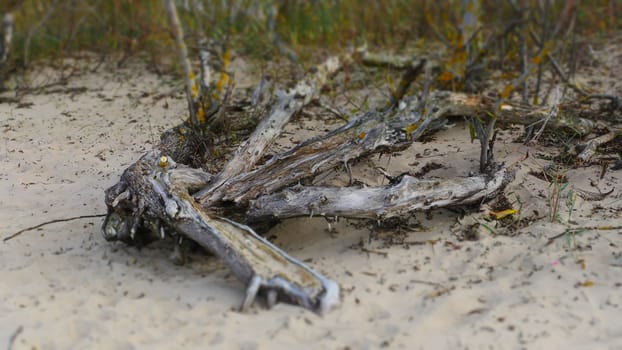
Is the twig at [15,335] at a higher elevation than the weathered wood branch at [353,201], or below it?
below

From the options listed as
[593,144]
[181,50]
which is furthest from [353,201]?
[593,144]

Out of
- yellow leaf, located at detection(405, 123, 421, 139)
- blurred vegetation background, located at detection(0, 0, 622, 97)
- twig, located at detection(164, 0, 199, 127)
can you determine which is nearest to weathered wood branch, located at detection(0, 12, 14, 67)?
blurred vegetation background, located at detection(0, 0, 622, 97)

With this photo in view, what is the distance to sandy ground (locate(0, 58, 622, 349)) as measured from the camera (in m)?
2.63

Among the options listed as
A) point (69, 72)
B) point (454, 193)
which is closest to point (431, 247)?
point (454, 193)

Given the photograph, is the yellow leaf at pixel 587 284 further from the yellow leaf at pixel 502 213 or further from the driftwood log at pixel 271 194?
the driftwood log at pixel 271 194

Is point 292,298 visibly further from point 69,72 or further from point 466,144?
point 69,72

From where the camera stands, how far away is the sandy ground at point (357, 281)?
2.63 metres

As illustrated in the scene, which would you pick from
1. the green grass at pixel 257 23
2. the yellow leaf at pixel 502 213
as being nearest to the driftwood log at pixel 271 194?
the yellow leaf at pixel 502 213

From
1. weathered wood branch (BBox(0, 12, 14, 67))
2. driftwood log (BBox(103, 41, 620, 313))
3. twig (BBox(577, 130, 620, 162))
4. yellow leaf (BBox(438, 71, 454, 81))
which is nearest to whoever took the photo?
driftwood log (BBox(103, 41, 620, 313))

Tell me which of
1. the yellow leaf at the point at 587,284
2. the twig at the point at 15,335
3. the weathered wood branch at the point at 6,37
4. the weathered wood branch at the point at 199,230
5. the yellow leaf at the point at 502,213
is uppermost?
the weathered wood branch at the point at 6,37

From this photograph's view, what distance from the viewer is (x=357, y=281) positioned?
298cm

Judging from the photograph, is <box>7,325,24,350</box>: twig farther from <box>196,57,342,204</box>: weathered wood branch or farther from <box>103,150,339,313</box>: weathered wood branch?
<box>196,57,342,204</box>: weathered wood branch

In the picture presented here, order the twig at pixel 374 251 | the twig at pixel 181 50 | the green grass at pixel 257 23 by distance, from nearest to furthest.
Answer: the twig at pixel 374 251 → the twig at pixel 181 50 → the green grass at pixel 257 23

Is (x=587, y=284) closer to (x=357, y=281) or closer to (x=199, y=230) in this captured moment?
(x=357, y=281)
